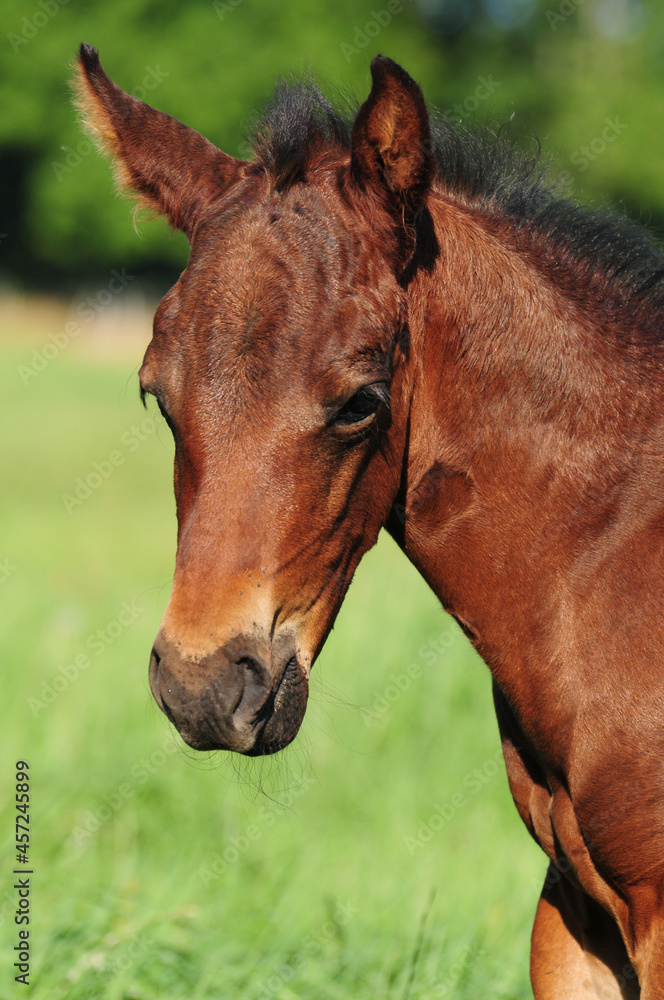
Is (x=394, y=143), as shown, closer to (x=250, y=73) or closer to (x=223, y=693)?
(x=223, y=693)

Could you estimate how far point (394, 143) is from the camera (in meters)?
2.39

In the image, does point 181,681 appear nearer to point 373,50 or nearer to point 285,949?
point 285,949

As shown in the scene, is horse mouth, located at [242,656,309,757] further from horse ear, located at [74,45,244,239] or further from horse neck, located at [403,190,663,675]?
horse ear, located at [74,45,244,239]

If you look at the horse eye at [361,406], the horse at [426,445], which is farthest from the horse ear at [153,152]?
the horse eye at [361,406]

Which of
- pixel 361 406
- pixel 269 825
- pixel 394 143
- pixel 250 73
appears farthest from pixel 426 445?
pixel 250 73

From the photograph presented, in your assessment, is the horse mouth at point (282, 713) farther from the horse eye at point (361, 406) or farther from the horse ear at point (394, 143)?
the horse ear at point (394, 143)

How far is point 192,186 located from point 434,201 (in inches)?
25.2

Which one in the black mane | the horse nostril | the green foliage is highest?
the black mane

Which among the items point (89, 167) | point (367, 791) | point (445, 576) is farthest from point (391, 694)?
point (89, 167)

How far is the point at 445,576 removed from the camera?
2.61 m

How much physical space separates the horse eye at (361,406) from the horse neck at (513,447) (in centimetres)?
24

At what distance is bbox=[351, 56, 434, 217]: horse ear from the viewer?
2.31 metres

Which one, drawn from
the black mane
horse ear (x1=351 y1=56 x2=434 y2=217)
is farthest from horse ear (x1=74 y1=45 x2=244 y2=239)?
horse ear (x1=351 y1=56 x2=434 y2=217)

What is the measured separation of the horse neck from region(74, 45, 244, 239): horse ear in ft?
2.01
